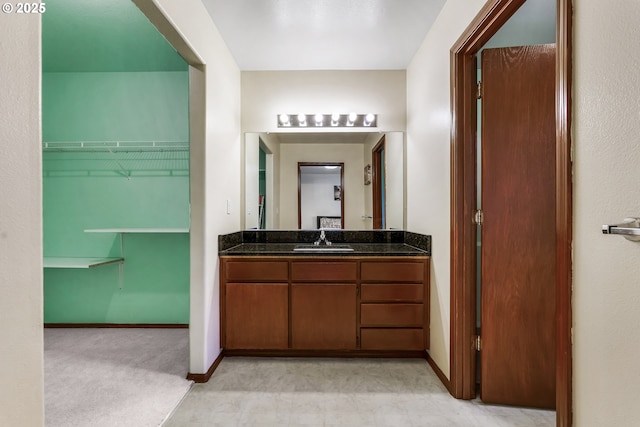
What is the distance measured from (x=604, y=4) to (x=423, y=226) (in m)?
1.76

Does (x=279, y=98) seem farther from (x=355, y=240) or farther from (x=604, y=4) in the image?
(x=604, y=4)

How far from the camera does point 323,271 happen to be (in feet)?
8.12

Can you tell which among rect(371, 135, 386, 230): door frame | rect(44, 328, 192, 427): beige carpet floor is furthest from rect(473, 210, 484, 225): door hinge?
rect(44, 328, 192, 427): beige carpet floor

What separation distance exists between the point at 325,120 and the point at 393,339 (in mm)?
1993

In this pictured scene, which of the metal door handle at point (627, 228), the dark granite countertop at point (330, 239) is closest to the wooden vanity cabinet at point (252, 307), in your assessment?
the dark granite countertop at point (330, 239)

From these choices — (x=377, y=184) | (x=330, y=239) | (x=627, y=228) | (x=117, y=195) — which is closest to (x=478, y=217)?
(x=627, y=228)

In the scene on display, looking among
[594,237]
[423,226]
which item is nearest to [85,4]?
[423,226]

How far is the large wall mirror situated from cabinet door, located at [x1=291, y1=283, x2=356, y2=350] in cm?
79

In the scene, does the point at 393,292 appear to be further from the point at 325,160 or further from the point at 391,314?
the point at 325,160

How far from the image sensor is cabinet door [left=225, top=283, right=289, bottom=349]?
2.47 meters

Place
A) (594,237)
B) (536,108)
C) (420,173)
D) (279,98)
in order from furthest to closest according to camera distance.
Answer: (279,98) → (420,173) → (536,108) → (594,237)

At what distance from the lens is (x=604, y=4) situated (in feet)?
3.10

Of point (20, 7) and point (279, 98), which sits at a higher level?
point (279, 98)

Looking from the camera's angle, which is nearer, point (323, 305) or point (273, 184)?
point (323, 305)
